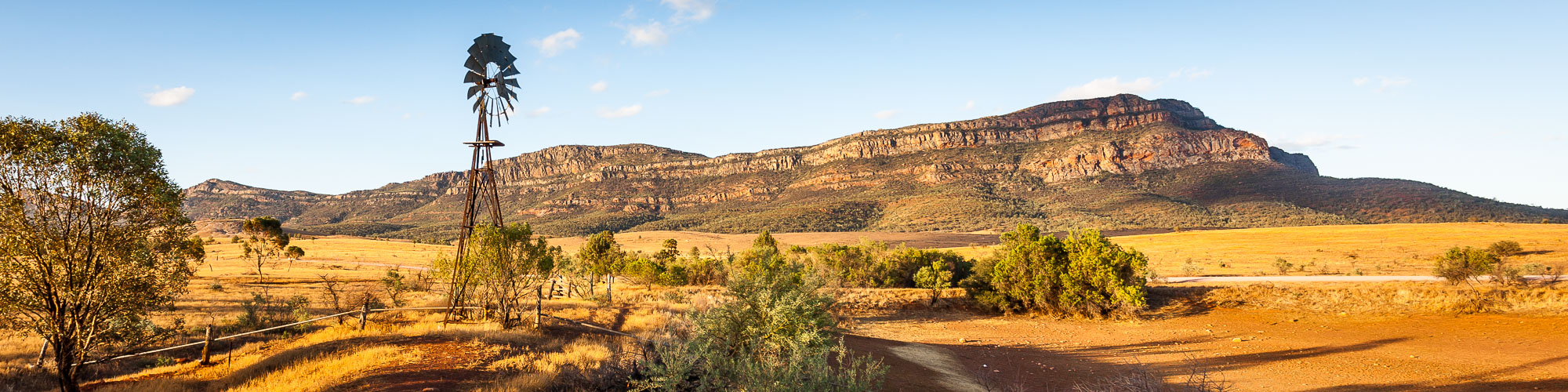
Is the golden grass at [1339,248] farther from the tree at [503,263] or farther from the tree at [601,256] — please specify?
the tree at [503,263]

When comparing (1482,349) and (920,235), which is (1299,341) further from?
(920,235)

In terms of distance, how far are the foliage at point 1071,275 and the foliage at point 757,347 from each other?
42.6 ft

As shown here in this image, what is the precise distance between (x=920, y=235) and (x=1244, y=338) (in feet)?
196

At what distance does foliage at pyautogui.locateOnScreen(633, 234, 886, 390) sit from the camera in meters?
8.65

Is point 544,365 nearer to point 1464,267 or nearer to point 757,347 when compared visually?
point 757,347

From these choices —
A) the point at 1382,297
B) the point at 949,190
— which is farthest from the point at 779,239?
the point at 1382,297

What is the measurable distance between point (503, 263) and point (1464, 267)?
3218 cm

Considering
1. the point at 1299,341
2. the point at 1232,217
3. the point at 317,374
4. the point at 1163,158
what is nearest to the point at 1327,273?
the point at 1299,341

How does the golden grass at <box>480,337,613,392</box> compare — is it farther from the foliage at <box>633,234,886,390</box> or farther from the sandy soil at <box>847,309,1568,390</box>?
the sandy soil at <box>847,309,1568,390</box>

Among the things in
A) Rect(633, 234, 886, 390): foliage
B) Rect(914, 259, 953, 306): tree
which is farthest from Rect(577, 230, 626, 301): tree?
Rect(633, 234, 886, 390): foliage

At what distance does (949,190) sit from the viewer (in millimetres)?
104188

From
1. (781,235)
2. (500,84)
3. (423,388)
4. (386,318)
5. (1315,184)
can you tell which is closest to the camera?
(423,388)

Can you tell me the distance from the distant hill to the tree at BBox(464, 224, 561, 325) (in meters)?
60.9

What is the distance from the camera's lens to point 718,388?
9242 mm
